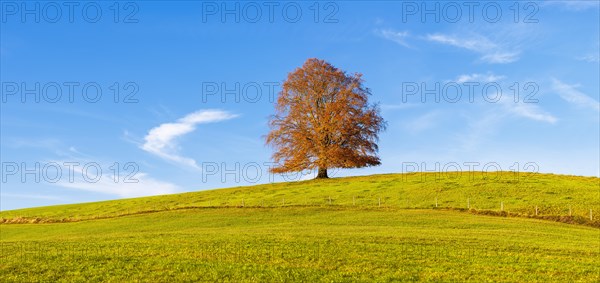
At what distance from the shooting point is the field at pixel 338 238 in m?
19.0

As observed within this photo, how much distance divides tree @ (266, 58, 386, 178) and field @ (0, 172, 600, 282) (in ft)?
34.3

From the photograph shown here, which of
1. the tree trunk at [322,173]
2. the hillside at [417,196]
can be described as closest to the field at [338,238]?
the hillside at [417,196]

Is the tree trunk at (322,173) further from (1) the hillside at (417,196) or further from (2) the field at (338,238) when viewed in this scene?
(2) the field at (338,238)

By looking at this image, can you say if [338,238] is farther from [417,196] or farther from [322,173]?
[322,173]

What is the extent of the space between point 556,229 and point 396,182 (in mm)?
29316

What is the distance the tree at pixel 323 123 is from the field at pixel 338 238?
10455 millimetres

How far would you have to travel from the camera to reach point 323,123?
74.6 meters

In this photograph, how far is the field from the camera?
18969mm

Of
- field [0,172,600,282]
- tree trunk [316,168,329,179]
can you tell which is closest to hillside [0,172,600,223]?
field [0,172,600,282]

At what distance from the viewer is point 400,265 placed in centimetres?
2008

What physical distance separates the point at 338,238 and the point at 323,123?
157 feet

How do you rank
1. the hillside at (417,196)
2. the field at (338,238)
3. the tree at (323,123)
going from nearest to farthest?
the field at (338,238)
the hillside at (417,196)
the tree at (323,123)

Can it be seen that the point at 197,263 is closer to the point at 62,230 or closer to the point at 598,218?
the point at 62,230

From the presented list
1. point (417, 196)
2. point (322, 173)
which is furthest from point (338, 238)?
point (322, 173)
